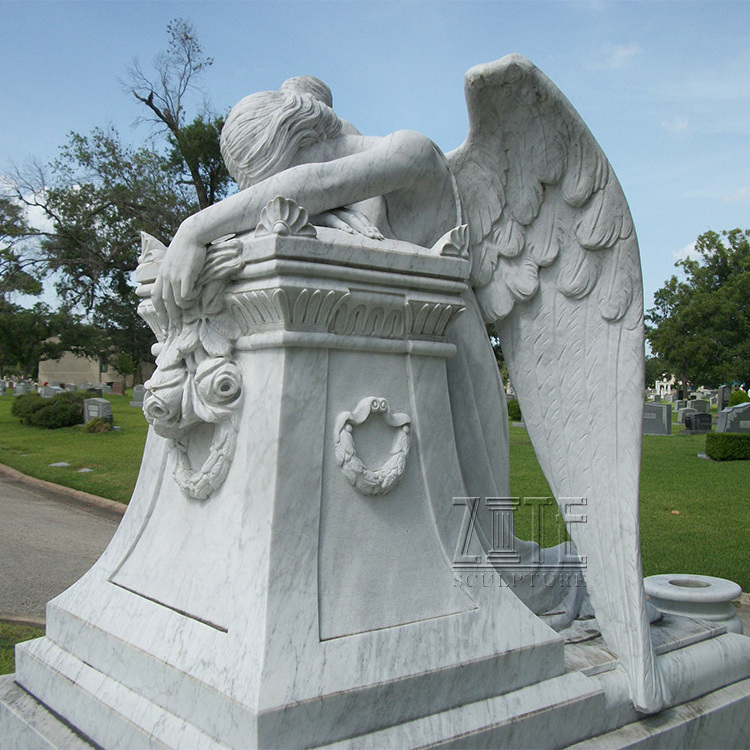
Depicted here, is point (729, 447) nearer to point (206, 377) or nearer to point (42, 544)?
point (42, 544)

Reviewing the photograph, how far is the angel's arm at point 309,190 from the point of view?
6.73 ft

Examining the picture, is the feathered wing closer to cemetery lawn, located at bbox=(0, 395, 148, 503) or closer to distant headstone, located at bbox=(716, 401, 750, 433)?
cemetery lawn, located at bbox=(0, 395, 148, 503)

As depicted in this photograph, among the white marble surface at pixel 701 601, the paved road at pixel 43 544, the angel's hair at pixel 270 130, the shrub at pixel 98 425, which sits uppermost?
the angel's hair at pixel 270 130

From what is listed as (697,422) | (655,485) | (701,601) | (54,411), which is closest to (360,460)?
(701,601)

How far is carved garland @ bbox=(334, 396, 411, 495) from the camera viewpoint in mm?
2025

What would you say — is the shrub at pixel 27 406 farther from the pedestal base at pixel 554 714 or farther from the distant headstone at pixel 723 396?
the distant headstone at pixel 723 396

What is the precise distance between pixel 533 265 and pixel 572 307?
0.21 m

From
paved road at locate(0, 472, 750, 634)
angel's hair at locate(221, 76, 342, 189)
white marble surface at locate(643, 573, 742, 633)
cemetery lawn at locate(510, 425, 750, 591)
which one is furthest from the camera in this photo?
cemetery lawn at locate(510, 425, 750, 591)

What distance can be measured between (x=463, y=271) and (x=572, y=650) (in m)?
1.42

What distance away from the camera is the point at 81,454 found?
1220 cm

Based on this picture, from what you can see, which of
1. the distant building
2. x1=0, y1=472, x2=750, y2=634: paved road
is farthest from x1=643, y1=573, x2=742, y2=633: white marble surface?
the distant building

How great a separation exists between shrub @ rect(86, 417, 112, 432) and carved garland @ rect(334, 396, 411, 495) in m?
14.9

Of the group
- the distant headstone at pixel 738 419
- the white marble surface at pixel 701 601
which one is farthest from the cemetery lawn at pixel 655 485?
the white marble surface at pixel 701 601

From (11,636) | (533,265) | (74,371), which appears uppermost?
(74,371)
